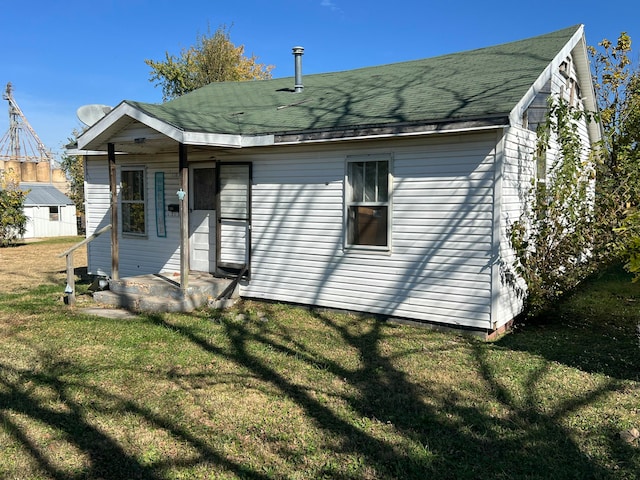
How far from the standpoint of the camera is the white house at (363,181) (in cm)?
673

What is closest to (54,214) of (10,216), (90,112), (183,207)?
(10,216)

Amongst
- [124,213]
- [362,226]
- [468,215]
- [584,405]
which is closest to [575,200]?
[468,215]

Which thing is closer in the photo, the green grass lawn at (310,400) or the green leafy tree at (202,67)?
the green grass lawn at (310,400)

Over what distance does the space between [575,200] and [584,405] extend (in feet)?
12.8

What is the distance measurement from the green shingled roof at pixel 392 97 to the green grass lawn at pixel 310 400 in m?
2.99

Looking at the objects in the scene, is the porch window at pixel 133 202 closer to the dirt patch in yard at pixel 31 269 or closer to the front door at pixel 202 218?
the front door at pixel 202 218

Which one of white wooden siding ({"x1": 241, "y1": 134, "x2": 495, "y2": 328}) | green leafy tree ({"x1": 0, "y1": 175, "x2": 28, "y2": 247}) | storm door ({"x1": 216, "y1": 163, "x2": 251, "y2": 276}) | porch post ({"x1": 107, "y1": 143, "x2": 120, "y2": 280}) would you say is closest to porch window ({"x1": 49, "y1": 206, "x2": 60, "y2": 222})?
green leafy tree ({"x1": 0, "y1": 175, "x2": 28, "y2": 247})

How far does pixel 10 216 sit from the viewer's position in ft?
73.4

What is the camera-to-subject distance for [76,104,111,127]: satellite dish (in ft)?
32.7

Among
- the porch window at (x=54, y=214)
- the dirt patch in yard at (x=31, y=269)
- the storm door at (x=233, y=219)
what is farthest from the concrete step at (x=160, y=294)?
the porch window at (x=54, y=214)

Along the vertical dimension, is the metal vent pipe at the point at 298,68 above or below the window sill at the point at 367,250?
above

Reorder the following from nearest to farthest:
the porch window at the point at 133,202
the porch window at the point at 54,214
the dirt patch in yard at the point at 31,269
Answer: the porch window at the point at 133,202 → the dirt patch in yard at the point at 31,269 → the porch window at the point at 54,214

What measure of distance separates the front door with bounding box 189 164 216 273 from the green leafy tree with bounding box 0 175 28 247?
16.9m

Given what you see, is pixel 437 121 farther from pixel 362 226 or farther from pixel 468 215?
pixel 362 226
